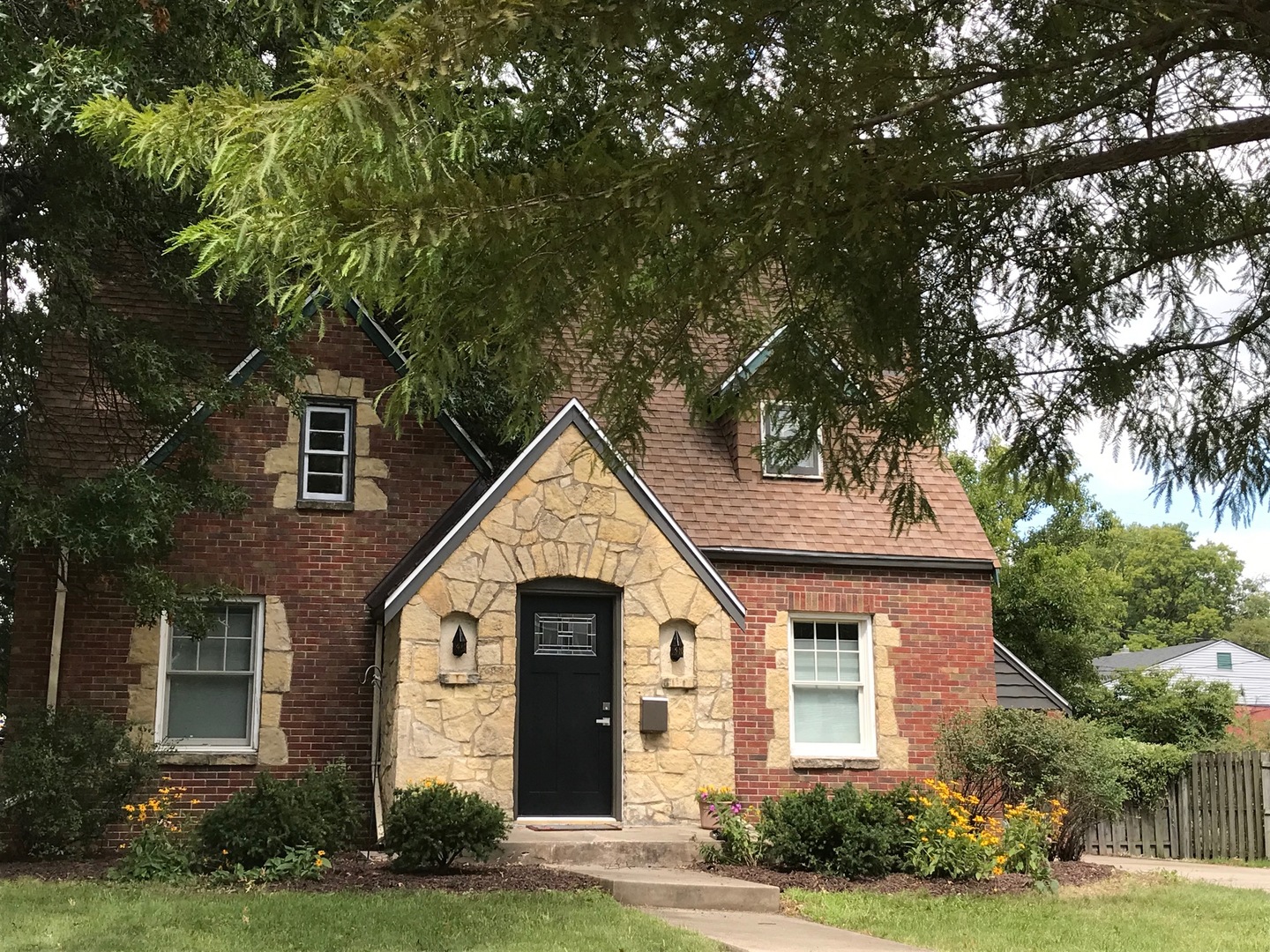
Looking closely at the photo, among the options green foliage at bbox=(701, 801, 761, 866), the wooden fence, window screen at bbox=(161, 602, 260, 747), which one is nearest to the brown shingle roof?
green foliage at bbox=(701, 801, 761, 866)

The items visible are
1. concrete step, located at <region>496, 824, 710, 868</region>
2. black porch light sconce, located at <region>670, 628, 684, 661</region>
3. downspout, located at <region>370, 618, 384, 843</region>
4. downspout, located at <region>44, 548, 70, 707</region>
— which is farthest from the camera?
downspout, located at <region>370, 618, 384, 843</region>

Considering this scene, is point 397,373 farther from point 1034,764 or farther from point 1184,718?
point 1184,718

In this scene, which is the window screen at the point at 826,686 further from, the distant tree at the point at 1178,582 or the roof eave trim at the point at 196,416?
the distant tree at the point at 1178,582

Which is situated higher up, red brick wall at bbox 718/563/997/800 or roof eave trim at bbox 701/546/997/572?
roof eave trim at bbox 701/546/997/572

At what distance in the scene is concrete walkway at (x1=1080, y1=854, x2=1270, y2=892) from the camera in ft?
42.4

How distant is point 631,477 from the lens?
13367mm

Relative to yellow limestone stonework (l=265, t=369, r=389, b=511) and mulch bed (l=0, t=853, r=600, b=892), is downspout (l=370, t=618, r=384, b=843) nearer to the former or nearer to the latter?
yellow limestone stonework (l=265, t=369, r=389, b=511)

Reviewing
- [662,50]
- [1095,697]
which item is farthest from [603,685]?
[1095,697]

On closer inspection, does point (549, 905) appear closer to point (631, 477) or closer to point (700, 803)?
point (700, 803)

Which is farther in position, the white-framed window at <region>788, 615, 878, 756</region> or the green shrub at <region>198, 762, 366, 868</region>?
the white-framed window at <region>788, 615, 878, 756</region>

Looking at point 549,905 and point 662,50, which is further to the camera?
point 549,905

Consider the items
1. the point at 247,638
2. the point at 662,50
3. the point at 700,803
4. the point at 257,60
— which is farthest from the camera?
the point at 247,638

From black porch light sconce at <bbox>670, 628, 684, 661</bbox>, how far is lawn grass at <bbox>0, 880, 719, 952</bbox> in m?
3.94

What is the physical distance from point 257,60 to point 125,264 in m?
3.30
